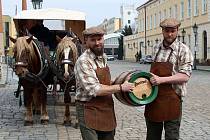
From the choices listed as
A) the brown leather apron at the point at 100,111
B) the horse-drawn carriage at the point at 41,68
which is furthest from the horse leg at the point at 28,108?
the brown leather apron at the point at 100,111

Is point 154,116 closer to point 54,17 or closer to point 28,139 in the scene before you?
point 28,139

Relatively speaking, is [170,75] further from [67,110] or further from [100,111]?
[67,110]

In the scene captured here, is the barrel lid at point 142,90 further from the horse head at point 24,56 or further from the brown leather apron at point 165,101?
the horse head at point 24,56

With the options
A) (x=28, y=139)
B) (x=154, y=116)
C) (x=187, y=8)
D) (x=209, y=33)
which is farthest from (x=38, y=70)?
(x=187, y=8)

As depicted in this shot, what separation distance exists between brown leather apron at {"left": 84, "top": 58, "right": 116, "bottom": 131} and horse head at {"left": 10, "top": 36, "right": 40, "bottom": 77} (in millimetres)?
4741

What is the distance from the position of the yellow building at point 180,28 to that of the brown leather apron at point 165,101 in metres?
22.5

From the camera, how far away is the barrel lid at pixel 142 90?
495 cm

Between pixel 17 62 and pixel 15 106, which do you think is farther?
pixel 15 106

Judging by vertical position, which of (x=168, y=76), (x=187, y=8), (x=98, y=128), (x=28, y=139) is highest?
(x=187, y=8)

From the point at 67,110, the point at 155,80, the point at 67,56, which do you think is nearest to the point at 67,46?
the point at 67,56

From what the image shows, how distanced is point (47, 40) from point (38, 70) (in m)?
Result: 3.05

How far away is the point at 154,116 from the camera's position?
18.0ft

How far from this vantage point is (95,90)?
478 centimetres

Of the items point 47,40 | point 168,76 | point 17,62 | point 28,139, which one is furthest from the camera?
point 47,40
